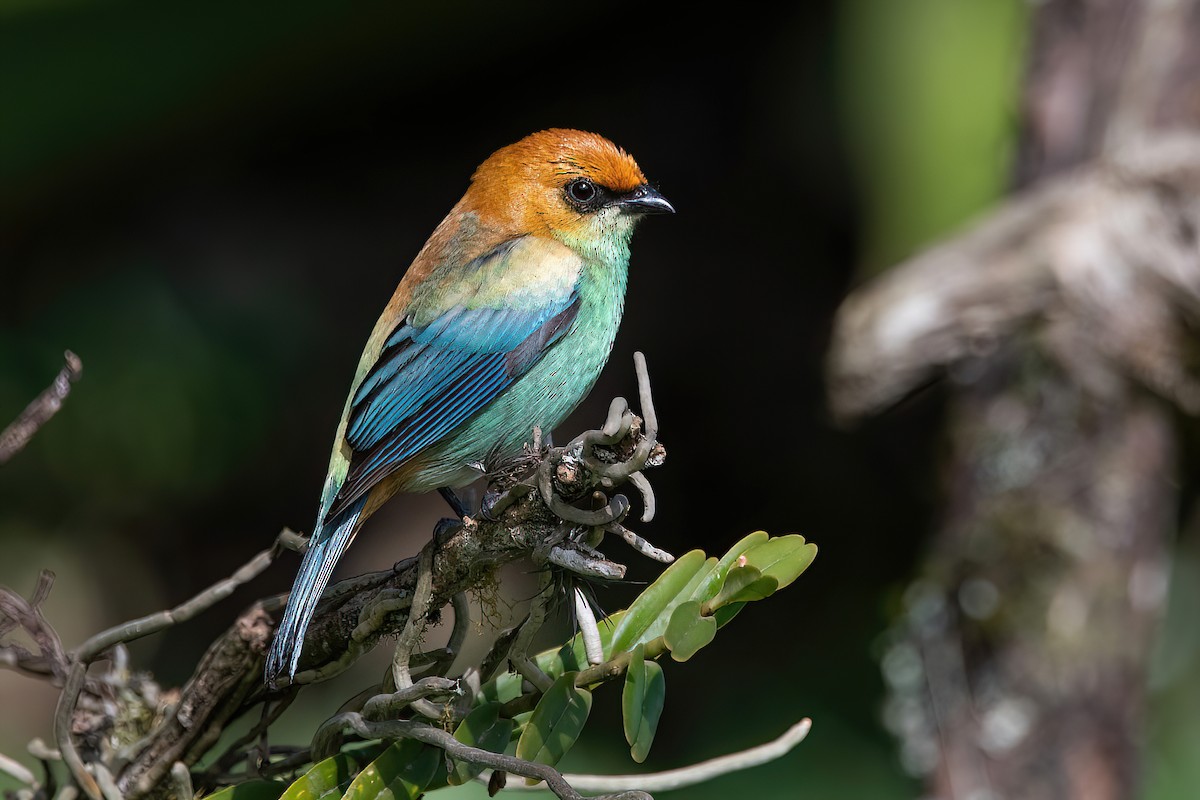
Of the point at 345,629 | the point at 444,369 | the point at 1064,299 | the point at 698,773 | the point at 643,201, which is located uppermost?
the point at 643,201

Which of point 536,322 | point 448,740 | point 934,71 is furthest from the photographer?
point 934,71

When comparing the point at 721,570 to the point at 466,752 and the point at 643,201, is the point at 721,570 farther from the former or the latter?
the point at 643,201

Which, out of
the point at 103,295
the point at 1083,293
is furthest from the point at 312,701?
the point at 1083,293

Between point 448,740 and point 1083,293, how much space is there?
3.29 metres

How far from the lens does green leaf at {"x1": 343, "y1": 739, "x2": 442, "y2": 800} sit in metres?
1.67

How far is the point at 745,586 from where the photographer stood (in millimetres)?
1600

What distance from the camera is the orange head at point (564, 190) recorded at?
10.9ft

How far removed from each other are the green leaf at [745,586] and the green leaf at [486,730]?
1.19 ft

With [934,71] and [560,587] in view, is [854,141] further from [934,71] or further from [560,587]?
[560,587]

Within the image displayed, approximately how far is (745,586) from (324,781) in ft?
2.09

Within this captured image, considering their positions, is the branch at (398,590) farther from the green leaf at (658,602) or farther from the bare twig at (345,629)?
the green leaf at (658,602)

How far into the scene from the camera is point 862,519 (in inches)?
219

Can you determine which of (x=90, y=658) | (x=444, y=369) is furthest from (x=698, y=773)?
(x=444, y=369)

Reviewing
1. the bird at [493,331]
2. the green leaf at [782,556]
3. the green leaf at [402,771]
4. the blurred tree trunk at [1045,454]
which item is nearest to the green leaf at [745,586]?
the green leaf at [782,556]
